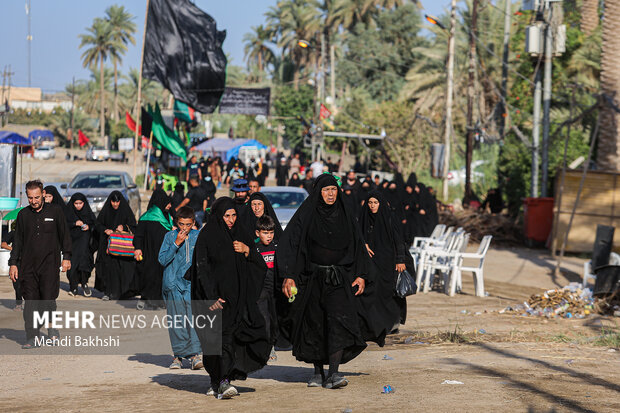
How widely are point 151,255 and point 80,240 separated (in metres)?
2.17

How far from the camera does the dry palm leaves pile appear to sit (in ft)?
76.6

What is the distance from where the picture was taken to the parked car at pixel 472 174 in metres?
34.1

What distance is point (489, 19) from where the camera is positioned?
47.5 metres

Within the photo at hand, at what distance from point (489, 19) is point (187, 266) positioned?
139ft

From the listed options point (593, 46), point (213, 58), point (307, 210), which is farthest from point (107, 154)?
point (307, 210)

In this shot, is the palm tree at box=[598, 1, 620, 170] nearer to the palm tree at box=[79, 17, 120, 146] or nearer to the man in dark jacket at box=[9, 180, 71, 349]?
the man in dark jacket at box=[9, 180, 71, 349]

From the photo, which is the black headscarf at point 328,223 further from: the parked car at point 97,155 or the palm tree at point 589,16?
the parked car at point 97,155

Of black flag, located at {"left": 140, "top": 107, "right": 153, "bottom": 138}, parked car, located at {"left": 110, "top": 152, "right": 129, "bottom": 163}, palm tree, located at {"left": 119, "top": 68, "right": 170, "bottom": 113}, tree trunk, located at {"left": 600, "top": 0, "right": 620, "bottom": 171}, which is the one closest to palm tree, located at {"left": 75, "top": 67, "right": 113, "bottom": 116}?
palm tree, located at {"left": 119, "top": 68, "right": 170, "bottom": 113}

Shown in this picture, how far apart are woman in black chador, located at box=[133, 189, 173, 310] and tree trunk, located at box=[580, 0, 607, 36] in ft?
76.3

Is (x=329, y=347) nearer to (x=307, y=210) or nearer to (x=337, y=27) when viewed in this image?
(x=307, y=210)

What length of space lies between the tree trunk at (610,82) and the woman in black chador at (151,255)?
12.0m

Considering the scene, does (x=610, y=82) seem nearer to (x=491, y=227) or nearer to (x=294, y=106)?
(x=491, y=227)

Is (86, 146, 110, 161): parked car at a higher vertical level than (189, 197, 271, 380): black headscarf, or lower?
higher

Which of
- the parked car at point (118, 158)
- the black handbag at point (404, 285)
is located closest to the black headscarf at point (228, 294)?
the black handbag at point (404, 285)
